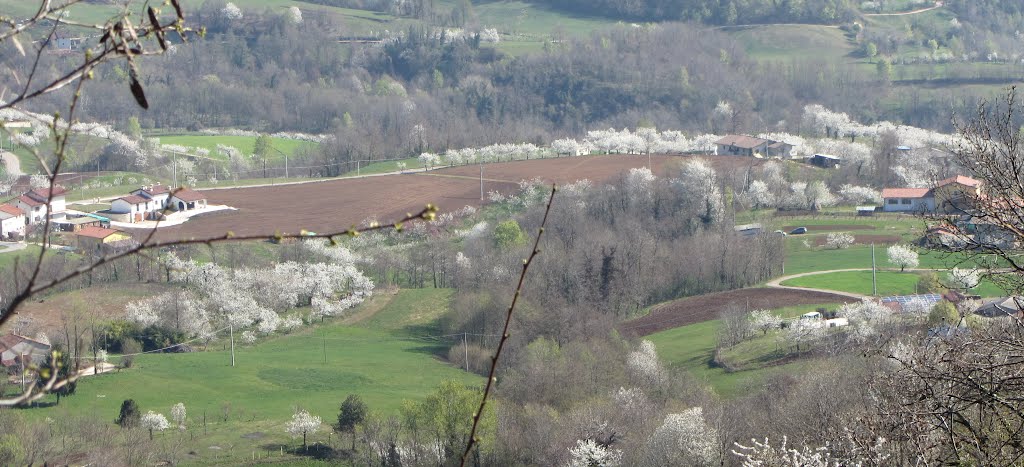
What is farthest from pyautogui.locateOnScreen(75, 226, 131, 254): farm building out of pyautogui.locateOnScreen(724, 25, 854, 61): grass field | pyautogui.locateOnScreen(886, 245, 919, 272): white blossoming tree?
pyautogui.locateOnScreen(724, 25, 854, 61): grass field

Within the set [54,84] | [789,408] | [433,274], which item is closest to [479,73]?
[433,274]

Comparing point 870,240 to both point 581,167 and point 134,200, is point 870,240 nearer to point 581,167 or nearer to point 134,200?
point 581,167

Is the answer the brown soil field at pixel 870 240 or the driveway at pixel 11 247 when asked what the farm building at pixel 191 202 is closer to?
the driveway at pixel 11 247

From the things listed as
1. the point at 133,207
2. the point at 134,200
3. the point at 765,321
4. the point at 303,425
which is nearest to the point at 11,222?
the point at 133,207

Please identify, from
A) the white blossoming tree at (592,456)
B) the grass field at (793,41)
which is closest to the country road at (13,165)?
the white blossoming tree at (592,456)

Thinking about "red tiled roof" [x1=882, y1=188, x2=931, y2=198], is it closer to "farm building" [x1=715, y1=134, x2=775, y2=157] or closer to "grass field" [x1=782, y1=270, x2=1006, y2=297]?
"grass field" [x1=782, y1=270, x2=1006, y2=297]

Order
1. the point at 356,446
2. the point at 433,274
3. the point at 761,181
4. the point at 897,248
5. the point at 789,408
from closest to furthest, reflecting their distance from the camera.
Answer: the point at 789,408 → the point at 356,446 → the point at 897,248 → the point at 433,274 → the point at 761,181

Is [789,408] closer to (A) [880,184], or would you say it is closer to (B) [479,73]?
(A) [880,184]
